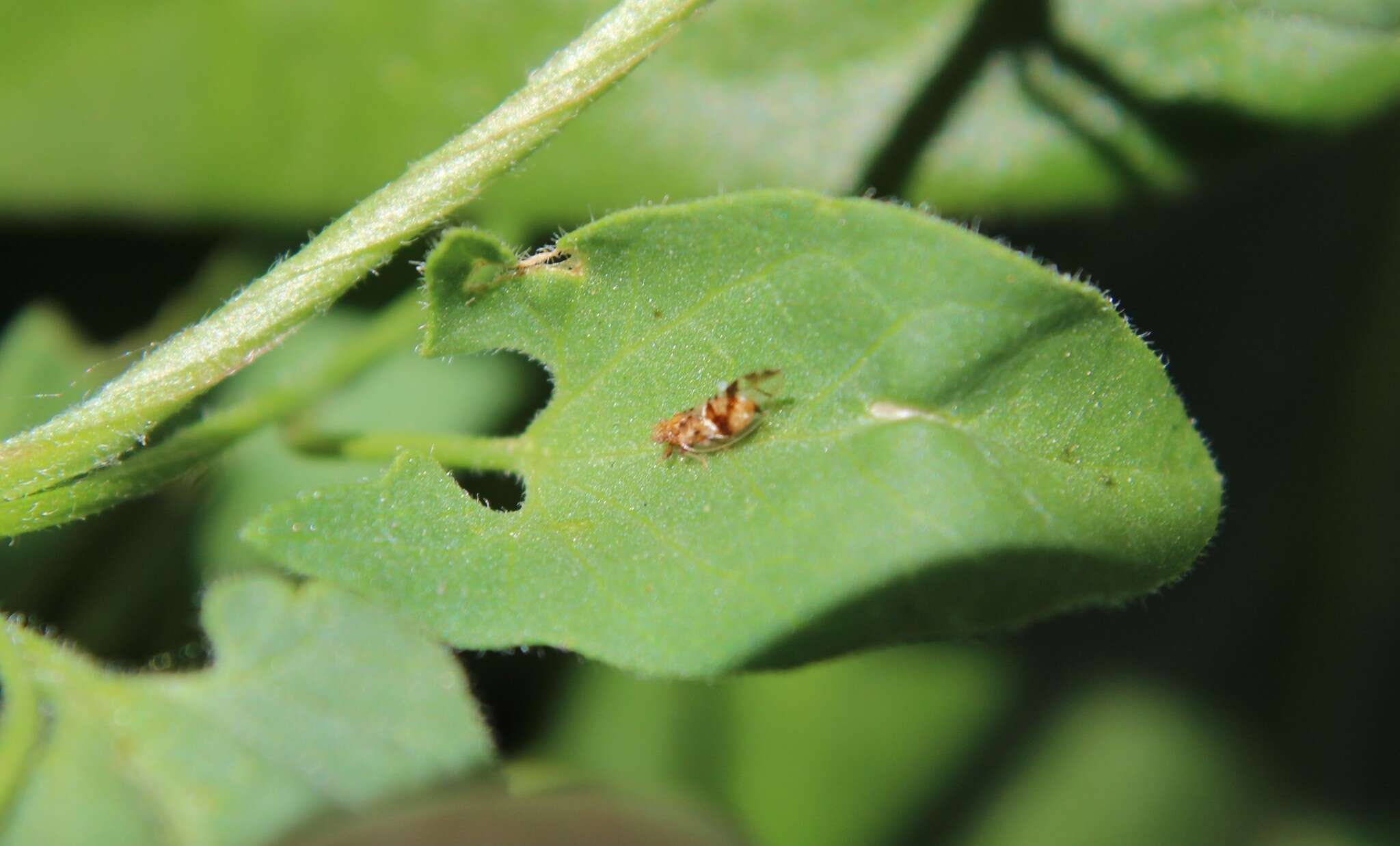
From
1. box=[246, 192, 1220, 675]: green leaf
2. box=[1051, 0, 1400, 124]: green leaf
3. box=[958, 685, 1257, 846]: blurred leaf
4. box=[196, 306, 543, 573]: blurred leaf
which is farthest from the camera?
box=[958, 685, 1257, 846]: blurred leaf

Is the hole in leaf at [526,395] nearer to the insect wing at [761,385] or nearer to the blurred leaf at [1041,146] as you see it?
the blurred leaf at [1041,146]

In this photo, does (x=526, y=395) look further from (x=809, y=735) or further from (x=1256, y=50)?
(x=1256, y=50)

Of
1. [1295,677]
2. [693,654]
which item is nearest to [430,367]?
[693,654]

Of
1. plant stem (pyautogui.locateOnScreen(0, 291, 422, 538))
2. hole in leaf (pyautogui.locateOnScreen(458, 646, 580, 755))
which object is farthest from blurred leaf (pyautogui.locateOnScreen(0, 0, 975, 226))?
hole in leaf (pyautogui.locateOnScreen(458, 646, 580, 755))

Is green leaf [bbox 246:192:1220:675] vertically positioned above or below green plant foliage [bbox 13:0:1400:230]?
below

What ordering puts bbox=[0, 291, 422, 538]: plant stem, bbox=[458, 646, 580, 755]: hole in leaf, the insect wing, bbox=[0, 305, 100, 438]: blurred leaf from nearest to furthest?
the insect wing → bbox=[0, 291, 422, 538]: plant stem → bbox=[0, 305, 100, 438]: blurred leaf → bbox=[458, 646, 580, 755]: hole in leaf

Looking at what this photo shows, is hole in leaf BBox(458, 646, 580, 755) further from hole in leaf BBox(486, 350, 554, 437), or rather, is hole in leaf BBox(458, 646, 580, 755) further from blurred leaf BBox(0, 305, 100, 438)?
blurred leaf BBox(0, 305, 100, 438)
